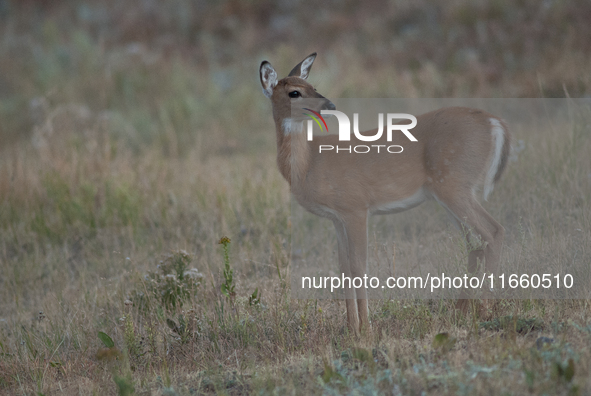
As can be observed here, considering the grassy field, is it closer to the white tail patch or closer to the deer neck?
the white tail patch

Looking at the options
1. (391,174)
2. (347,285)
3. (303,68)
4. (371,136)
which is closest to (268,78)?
(303,68)

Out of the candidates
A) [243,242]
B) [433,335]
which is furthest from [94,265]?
[433,335]

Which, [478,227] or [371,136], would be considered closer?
[478,227]

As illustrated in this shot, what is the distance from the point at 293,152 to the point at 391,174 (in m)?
0.73

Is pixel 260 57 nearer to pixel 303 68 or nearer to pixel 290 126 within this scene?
pixel 303 68

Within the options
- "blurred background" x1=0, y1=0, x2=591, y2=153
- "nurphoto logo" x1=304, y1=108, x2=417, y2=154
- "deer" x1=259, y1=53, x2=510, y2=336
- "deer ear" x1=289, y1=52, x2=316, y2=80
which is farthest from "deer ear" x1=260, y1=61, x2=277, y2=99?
"blurred background" x1=0, y1=0, x2=591, y2=153

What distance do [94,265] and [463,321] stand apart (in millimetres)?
4045

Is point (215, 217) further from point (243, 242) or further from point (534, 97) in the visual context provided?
point (534, 97)

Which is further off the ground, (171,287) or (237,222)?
(237,222)

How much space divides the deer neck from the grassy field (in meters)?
0.70

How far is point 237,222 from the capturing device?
22.9 feet

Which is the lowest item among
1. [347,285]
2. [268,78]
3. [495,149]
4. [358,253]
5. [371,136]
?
[347,285]

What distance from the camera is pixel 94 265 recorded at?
6566 millimetres

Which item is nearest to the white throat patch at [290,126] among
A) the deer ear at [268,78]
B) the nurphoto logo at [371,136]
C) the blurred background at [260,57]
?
the nurphoto logo at [371,136]
